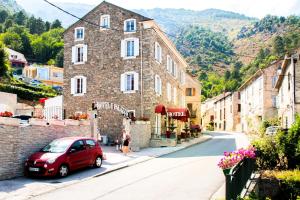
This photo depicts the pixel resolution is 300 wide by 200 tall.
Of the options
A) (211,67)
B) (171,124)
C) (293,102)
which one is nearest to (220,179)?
(293,102)

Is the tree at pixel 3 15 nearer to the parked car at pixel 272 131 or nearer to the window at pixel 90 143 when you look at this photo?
the parked car at pixel 272 131

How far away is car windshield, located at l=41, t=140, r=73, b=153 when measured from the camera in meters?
15.9

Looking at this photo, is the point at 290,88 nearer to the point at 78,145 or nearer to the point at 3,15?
the point at 78,145

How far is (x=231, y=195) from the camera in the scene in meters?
7.55

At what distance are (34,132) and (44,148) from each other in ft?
3.10

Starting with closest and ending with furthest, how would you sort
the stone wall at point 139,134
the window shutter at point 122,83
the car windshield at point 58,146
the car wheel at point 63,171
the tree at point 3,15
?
the car wheel at point 63,171 < the car windshield at point 58,146 < the stone wall at point 139,134 < the window shutter at point 122,83 < the tree at point 3,15

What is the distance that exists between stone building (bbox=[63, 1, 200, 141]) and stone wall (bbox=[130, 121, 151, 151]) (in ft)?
5.21

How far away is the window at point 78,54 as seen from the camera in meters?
33.5

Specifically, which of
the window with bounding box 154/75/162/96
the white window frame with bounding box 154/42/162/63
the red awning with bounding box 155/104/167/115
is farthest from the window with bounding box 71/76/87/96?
the red awning with bounding box 155/104/167/115

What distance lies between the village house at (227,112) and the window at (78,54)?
42767mm

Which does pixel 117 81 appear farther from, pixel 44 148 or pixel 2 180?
pixel 2 180

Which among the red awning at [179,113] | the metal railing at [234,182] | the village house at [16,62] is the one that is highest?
the village house at [16,62]

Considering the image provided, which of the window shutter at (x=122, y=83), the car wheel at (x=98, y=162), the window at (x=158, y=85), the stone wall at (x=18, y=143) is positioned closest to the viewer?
the stone wall at (x=18, y=143)

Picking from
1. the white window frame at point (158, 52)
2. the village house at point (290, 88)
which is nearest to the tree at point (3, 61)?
the white window frame at point (158, 52)
